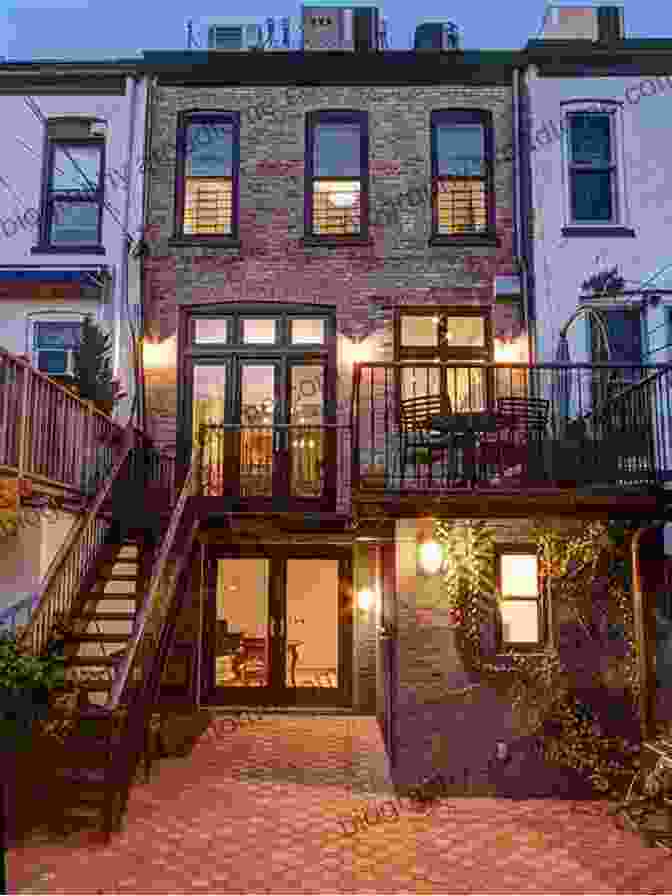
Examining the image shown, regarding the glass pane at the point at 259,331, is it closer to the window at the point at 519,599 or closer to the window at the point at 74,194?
the window at the point at 74,194

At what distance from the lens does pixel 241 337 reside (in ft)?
40.2

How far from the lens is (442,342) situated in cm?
1191

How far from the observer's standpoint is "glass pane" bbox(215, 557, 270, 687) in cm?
1232

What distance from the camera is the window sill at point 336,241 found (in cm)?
1220

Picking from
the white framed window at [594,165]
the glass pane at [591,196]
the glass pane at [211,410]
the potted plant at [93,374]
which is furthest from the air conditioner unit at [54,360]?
the glass pane at [591,196]

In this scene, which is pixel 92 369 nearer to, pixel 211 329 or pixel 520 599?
pixel 211 329

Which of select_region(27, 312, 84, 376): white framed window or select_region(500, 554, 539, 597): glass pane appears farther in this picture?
select_region(27, 312, 84, 376): white framed window

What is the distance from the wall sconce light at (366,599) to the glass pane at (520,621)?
3.45 m

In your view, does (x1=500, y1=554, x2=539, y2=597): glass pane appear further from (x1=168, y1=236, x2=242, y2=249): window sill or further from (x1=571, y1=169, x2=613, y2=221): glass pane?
(x1=168, y1=236, x2=242, y2=249): window sill

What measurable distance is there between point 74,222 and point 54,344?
6.44 ft

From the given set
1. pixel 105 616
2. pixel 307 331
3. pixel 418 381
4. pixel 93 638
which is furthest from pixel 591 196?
pixel 93 638

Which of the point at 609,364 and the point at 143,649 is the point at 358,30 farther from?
the point at 143,649

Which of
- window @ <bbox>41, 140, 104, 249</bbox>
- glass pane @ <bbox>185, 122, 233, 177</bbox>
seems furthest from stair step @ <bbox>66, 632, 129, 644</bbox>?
glass pane @ <bbox>185, 122, 233, 177</bbox>

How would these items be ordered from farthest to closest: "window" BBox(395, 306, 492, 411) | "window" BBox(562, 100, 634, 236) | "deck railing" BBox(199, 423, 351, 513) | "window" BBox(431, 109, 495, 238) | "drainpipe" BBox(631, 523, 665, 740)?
"window" BBox(431, 109, 495, 238) < "window" BBox(562, 100, 634, 236) < "window" BBox(395, 306, 492, 411) < "deck railing" BBox(199, 423, 351, 513) < "drainpipe" BBox(631, 523, 665, 740)
